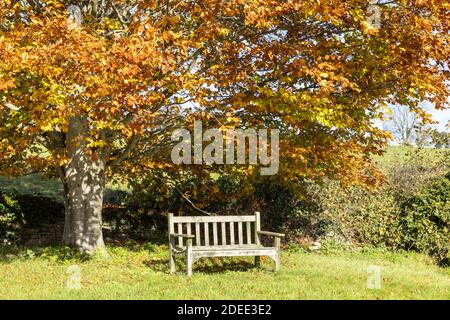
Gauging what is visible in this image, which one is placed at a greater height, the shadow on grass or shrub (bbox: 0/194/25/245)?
shrub (bbox: 0/194/25/245)

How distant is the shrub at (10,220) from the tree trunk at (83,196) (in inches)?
83.8

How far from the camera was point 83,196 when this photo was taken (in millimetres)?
11367

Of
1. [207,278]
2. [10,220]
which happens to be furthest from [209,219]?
[10,220]

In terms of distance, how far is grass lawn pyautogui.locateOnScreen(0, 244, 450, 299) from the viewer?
7.77m

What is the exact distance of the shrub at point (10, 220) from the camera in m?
12.8

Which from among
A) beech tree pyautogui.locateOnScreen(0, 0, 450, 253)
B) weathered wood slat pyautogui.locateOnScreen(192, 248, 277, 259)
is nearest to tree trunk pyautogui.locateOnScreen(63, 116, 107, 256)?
beech tree pyautogui.locateOnScreen(0, 0, 450, 253)

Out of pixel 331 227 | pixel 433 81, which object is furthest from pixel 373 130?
pixel 331 227

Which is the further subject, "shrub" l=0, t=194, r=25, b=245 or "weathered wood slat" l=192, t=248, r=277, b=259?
"shrub" l=0, t=194, r=25, b=245

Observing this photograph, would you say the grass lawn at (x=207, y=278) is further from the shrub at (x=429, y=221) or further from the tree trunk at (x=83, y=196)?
the shrub at (x=429, y=221)

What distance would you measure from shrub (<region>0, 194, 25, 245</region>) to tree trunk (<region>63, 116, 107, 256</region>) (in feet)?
6.98

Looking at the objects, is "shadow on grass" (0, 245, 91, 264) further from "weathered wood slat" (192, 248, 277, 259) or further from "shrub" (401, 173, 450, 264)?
"shrub" (401, 173, 450, 264)

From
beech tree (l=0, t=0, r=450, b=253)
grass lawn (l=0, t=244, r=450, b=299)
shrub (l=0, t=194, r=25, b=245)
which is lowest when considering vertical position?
grass lawn (l=0, t=244, r=450, b=299)

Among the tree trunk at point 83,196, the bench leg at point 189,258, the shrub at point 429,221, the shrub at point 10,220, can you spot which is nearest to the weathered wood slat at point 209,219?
the bench leg at point 189,258
